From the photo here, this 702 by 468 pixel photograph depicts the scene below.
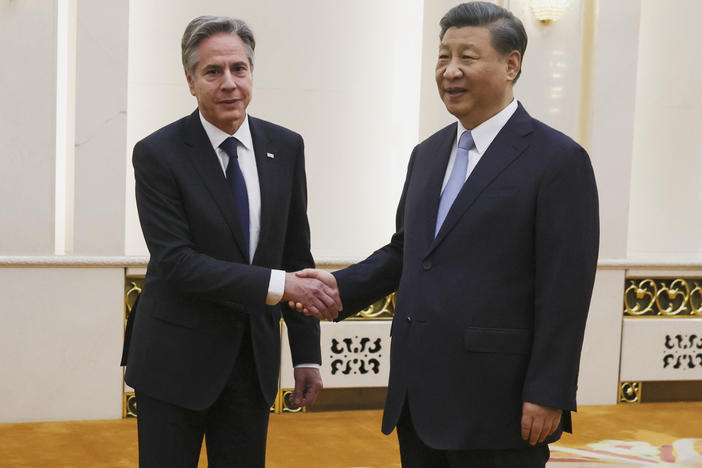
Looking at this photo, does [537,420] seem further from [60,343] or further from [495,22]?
[60,343]

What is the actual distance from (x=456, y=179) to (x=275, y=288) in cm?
58

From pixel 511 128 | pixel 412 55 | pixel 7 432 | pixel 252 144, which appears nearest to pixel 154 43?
pixel 412 55

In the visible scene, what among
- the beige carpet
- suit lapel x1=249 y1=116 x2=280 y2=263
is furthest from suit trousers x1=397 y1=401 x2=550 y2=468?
the beige carpet

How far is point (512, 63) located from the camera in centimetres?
221

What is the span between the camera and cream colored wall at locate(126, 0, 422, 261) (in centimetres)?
521

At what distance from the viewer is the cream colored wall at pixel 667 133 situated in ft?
19.6

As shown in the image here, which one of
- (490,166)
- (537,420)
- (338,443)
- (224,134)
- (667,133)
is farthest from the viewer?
(667,133)

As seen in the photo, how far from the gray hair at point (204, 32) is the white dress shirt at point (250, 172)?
17 centimetres

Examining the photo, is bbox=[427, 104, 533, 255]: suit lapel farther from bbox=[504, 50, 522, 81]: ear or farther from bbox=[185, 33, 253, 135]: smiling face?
bbox=[185, 33, 253, 135]: smiling face

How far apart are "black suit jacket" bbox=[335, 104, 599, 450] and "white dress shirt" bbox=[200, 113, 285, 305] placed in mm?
410

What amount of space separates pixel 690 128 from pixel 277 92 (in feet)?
9.85

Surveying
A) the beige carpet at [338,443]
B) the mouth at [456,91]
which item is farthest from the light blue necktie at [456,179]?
the beige carpet at [338,443]

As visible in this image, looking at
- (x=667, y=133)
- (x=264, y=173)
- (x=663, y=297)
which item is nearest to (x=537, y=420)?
(x=264, y=173)

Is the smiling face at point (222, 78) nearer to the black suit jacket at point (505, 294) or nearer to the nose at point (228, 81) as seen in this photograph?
the nose at point (228, 81)
